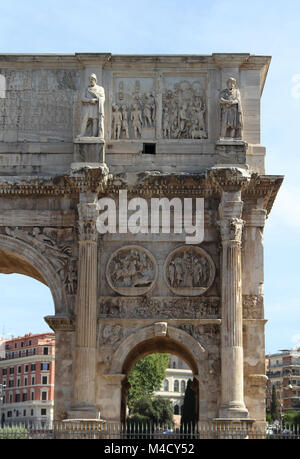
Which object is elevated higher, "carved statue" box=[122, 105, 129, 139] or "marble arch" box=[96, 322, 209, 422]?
"carved statue" box=[122, 105, 129, 139]

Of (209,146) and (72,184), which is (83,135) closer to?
(72,184)

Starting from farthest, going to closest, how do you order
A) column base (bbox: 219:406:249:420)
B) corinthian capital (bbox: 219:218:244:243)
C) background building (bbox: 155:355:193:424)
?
background building (bbox: 155:355:193:424)
corinthian capital (bbox: 219:218:244:243)
column base (bbox: 219:406:249:420)

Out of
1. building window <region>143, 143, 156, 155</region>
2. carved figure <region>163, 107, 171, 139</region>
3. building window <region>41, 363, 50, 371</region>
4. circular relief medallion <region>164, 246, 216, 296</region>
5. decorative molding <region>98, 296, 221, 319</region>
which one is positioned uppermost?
carved figure <region>163, 107, 171, 139</region>

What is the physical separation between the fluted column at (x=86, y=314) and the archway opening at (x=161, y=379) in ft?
3.93

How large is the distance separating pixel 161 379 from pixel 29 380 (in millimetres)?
12216

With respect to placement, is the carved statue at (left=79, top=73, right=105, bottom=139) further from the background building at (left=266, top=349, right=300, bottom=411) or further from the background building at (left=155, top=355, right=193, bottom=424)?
the background building at (left=266, top=349, right=300, bottom=411)

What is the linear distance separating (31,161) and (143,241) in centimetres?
318

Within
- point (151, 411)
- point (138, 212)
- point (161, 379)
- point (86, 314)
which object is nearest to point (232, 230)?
point (138, 212)

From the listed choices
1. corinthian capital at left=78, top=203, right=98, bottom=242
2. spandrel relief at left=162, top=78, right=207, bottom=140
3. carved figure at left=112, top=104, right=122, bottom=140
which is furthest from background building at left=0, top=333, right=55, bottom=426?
spandrel relief at left=162, top=78, right=207, bottom=140

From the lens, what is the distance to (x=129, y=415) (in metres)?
55.6

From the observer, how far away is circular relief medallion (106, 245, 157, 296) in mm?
19406

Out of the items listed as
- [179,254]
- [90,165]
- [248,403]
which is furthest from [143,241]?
[248,403]

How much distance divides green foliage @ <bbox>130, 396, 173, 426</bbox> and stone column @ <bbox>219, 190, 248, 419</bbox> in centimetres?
3735

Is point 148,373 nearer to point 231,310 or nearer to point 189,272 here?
point 189,272
